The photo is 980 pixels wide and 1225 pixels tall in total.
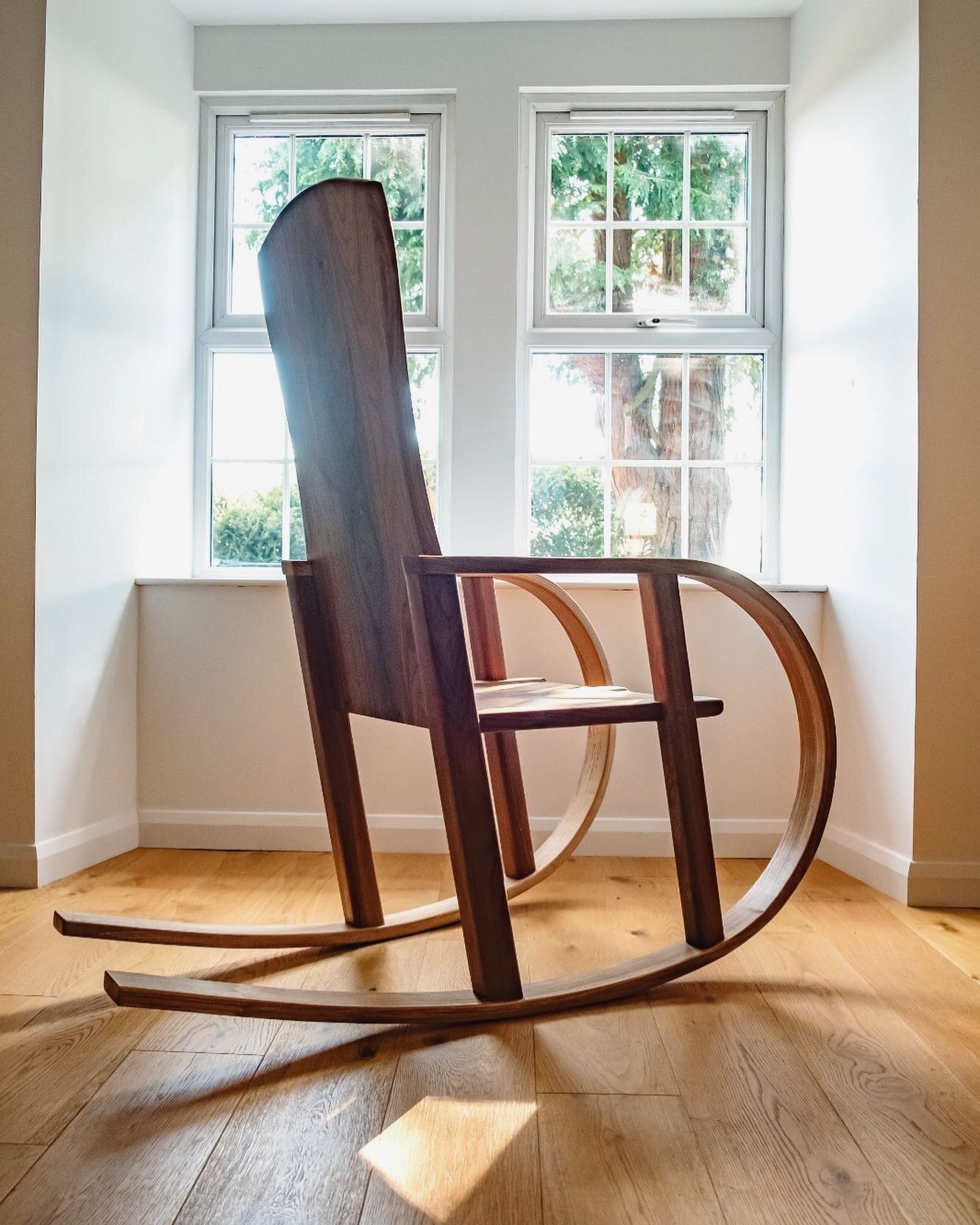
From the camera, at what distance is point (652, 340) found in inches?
111

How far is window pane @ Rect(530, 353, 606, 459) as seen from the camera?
2.84m

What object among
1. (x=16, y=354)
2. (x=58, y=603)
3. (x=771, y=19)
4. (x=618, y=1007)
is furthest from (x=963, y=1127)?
(x=771, y=19)

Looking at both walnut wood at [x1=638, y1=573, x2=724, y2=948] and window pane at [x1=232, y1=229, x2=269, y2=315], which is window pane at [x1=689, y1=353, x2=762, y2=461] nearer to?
window pane at [x1=232, y1=229, x2=269, y2=315]

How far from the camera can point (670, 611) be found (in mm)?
1463

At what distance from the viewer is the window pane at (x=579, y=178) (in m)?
2.87

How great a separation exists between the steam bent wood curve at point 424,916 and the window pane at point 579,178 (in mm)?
1283

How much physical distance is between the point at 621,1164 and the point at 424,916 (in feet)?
2.63

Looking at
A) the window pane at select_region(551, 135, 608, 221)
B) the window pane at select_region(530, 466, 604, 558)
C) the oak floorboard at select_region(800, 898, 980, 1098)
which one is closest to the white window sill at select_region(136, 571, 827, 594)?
the window pane at select_region(530, 466, 604, 558)

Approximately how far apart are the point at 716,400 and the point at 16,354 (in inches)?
70.3

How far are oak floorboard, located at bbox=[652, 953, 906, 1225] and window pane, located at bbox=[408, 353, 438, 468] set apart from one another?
1733 millimetres

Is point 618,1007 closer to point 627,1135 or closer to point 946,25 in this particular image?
point 627,1135

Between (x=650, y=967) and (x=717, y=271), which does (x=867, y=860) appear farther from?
(x=717, y=271)

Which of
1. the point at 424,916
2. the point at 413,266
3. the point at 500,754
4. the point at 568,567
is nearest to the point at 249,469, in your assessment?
the point at 413,266

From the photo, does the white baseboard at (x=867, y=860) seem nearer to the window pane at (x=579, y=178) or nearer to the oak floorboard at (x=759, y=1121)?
the oak floorboard at (x=759, y=1121)
